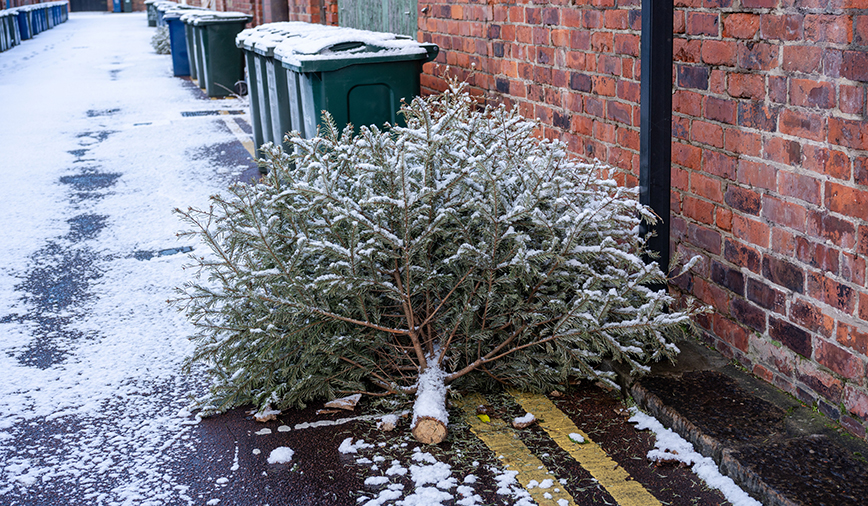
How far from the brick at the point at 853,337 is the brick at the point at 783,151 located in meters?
0.61

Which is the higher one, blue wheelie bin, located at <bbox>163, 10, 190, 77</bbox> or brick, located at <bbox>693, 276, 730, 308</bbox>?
blue wheelie bin, located at <bbox>163, 10, 190, 77</bbox>

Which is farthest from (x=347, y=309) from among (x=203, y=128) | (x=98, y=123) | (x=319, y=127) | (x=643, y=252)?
(x=98, y=123)

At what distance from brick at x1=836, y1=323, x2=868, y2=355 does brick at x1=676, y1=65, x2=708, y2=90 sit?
1.16 metres

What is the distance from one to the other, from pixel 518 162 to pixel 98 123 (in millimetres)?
9909

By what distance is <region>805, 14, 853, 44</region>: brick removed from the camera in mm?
2586

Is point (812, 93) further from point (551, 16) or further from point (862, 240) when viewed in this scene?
point (551, 16)

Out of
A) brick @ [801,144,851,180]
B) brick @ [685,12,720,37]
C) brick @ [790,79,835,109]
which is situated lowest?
brick @ [801,144,851,180]

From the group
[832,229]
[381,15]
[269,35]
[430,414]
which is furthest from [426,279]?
[381,15]

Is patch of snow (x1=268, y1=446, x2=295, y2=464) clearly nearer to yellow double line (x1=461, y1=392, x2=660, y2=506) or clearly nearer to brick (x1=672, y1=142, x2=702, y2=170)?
yellow double line (x1=461, y1=392, x2=660, y2=506)

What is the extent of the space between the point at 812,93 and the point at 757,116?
0.99 ft

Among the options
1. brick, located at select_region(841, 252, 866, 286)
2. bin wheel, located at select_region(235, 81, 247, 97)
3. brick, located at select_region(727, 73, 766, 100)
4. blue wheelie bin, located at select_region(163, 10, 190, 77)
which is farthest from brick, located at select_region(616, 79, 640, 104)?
blue wheelie bin, located at select_region(163, 10, 190, 77)

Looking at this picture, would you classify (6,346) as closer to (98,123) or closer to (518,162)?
(518,162)

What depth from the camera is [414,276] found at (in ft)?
10.4

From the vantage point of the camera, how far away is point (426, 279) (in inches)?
124
